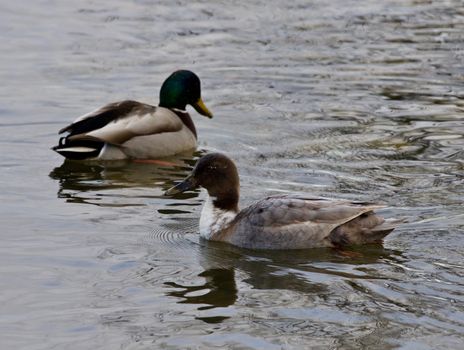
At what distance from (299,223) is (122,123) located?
4104 mm

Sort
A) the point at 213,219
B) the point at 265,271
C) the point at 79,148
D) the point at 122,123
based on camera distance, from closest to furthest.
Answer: the point at 265,271, the point at 213,219, the point at 79,148, the point at 122,123

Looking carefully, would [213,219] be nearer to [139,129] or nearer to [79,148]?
[79,148]

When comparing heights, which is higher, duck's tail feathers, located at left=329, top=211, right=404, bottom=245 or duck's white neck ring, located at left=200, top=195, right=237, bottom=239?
duck's white neck ring, located at left=200, top=195, right=237, bottom=239

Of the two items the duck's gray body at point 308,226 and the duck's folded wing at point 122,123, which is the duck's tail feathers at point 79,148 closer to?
the duck's folded wing at point 122,123

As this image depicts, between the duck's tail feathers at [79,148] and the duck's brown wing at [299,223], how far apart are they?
359cm

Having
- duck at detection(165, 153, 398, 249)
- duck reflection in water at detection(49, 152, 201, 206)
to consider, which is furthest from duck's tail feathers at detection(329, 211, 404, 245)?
duck reflection in water at detection(49, 152, 201, 206)

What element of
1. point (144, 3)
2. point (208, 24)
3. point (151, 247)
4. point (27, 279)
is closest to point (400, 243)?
point (151, 247)

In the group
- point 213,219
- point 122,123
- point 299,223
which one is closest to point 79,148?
point 122,123

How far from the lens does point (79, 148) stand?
13164 millimetres

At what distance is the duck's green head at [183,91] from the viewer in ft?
47.0

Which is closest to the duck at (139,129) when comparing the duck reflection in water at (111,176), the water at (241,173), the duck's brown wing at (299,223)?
the duck reflection in water at (111,176)

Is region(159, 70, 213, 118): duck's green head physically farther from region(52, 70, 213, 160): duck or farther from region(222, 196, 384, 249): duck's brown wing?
region(222, 196, 384, 249): duck's brown wing

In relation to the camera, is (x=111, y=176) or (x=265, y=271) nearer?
(x=265, y=271)

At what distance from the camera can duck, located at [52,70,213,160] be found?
13234 mm
